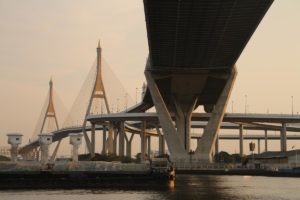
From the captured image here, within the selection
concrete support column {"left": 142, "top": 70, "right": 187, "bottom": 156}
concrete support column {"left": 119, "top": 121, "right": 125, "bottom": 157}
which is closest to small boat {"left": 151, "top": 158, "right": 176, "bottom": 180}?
concrete support column {"left": 142, "top": 70, "right": 187, "bottom": 156}

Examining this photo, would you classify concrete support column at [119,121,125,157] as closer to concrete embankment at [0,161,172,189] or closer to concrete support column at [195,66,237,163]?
concrete support column at [195,66,237,163]

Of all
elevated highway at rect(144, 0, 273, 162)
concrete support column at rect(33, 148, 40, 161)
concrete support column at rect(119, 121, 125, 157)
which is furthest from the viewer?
concrete support column at rect(33, 148, 40, 161)

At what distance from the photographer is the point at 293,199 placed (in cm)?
3828

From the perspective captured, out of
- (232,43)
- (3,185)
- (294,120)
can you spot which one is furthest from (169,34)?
(294,120)

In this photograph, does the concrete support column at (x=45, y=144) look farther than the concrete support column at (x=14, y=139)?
Yes

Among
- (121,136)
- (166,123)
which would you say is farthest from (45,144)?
(121,136)

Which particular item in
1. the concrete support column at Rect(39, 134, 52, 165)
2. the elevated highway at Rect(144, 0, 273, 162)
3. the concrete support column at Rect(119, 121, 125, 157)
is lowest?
the concrete support column at Rect(39, 134, 52, 165)

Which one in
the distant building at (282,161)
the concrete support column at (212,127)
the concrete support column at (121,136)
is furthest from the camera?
the concrete support column at (121,136)

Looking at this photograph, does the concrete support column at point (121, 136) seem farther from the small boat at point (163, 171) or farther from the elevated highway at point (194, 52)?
the small boat at point (163, 171)

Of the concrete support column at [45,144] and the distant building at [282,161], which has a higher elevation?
the concrete support column at [45,144]

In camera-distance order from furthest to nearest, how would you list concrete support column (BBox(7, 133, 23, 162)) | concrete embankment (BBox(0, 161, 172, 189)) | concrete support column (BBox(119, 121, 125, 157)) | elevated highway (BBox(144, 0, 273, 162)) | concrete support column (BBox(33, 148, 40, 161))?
concrete support column (BBox(33, 148, 40, 161)) → concrete support column (BBox(119, 121, 125, 157)) → concrete support column (BBox(7, 133, 23, 162)) → elevated highway (BBox(144, 0, 273, 162)) → concrete embankment (BBox(0, 161, 172, 189))

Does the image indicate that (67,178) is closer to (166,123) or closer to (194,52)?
(194,52)

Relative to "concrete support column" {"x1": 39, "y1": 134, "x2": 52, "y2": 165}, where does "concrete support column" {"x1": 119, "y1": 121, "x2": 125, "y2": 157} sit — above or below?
above

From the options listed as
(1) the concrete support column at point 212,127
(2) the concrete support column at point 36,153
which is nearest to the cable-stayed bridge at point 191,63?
(1) the concrete support column at point 212,127
